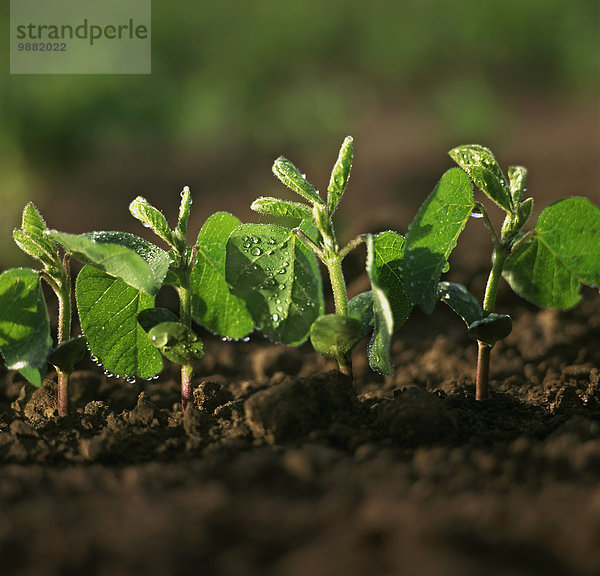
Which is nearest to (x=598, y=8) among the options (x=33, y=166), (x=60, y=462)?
(x=33, y=166)

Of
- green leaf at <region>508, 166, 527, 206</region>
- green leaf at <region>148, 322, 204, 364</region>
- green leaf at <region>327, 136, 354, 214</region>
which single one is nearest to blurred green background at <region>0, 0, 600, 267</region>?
green leaf at <region>508, 166, 527, 206</region>

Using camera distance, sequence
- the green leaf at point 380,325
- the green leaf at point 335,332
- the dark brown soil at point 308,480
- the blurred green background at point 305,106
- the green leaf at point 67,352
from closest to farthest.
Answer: the dark brown soil at point 308,480 → the green leaf at point 380,325 → the green leaf at point 335,332 → the green leaf at point 67,352 → the blurred green background at point 305,106

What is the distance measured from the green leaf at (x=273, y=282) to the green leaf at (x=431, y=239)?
0.65 feet

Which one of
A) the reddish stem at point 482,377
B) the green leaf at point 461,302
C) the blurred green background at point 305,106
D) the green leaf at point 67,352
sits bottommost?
the reddish stem at point 482,377

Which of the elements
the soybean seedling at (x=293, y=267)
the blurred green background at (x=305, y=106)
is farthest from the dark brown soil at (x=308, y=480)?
the blurred green background at (x=305, y=106)

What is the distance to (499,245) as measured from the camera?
5.07 feet

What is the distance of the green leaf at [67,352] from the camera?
5.12 feet

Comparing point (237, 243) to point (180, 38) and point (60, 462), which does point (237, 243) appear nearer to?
point (60, 462)

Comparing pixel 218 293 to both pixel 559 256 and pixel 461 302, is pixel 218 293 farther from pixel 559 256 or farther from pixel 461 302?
pixel 559 256

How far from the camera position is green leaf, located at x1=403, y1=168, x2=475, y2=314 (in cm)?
147

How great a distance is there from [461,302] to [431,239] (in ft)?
0.54

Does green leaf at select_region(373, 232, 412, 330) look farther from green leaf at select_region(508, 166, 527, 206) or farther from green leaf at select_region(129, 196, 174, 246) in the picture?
green leaf at select_region(129, 196, 174, 246)

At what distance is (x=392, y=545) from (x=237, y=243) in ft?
2.50

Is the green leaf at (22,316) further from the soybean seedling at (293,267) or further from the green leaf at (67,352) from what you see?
the soybean seedling at (293,267)
